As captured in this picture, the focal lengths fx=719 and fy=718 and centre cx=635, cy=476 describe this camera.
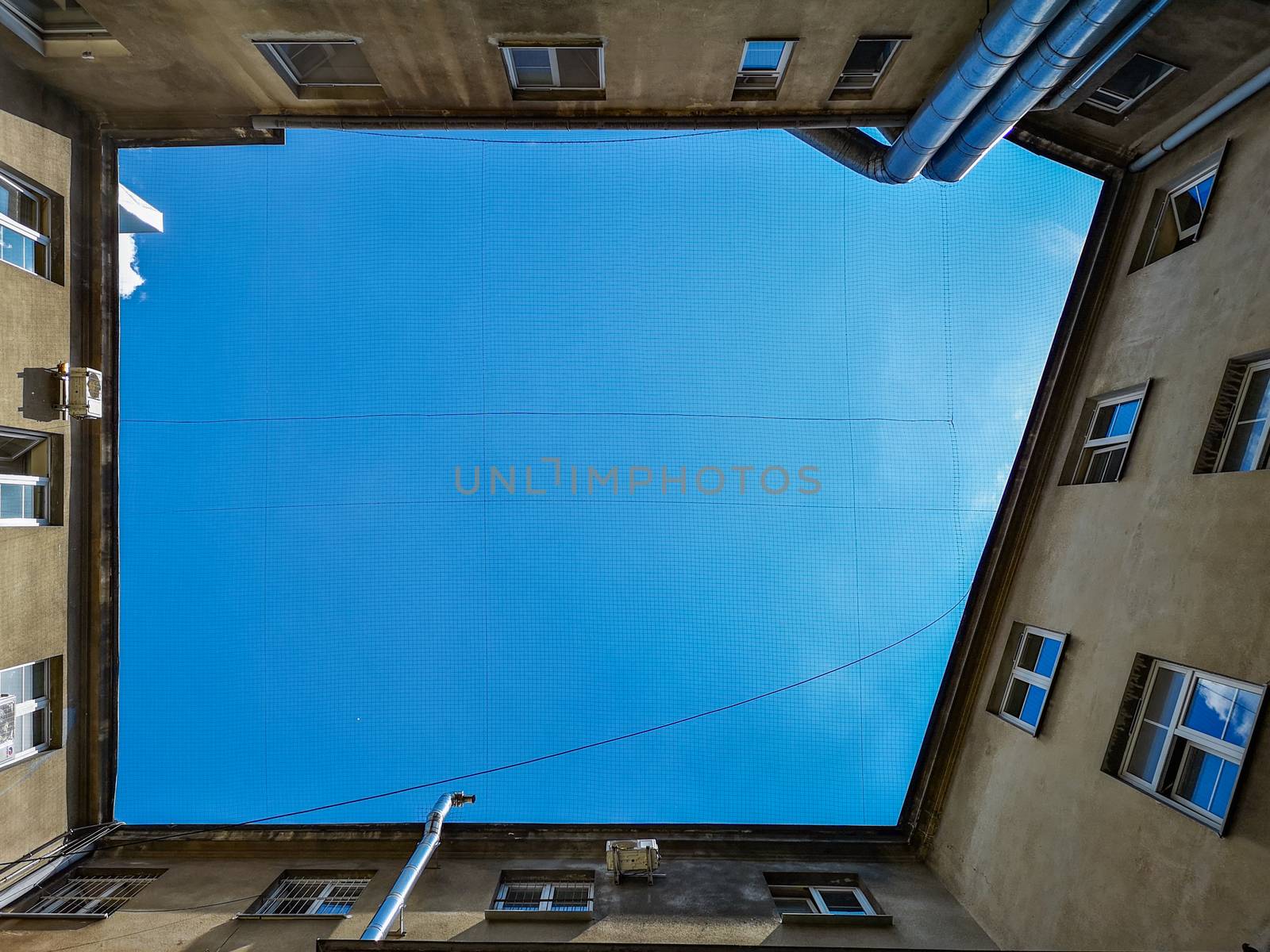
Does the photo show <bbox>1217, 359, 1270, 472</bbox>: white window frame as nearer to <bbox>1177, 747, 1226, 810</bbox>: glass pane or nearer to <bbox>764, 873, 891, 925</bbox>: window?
<bbox>1177, 747, 1226, 810</bbox>: glass pane

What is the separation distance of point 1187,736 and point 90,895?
52.5 feet

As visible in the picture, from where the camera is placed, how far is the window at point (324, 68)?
10.7m

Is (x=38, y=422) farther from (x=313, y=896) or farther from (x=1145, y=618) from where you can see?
(x=1145, y=618)

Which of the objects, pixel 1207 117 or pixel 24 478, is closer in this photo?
pixel 1207 117

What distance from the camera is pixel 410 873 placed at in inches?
407

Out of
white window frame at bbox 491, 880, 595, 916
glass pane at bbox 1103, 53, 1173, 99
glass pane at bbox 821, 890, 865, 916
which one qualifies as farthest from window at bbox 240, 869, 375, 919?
glass pane at bbox 1103, 53, 1173, 99

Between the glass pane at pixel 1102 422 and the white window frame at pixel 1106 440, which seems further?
the glass pane at pixel 1102 422

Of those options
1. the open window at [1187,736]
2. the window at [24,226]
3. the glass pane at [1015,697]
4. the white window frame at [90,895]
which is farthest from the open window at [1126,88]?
the white window frame at [90,895]

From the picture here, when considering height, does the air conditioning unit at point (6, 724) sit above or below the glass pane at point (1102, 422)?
below

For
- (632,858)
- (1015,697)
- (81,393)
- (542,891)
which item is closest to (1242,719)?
(1015,697)

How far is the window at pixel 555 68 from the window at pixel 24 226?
7512 millimetres

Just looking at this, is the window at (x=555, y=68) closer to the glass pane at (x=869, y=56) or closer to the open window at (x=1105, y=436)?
the glass pane at (x=869, y=56)

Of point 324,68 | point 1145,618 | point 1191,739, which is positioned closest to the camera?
point 1191,739

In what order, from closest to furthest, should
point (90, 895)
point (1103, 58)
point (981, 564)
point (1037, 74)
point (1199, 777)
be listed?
1. point (1199, 777)
2. point (1037, 74)
3. point (1103, 58)
4. point (90, 895)
5. point (981, 564)
